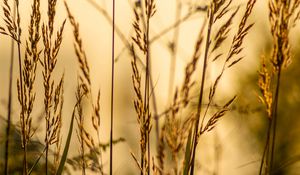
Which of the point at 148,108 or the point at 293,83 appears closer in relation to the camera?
the point at 148,108

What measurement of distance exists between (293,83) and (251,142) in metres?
0.75

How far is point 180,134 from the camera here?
52.3 inches

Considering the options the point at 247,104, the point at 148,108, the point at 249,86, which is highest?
the point at 249,86

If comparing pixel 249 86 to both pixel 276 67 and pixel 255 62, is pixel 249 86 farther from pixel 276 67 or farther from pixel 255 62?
pixel 276 67

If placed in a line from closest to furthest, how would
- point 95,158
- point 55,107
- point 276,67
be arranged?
point 276,67, point 55,107, point 95,158

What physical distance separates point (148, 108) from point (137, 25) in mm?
237

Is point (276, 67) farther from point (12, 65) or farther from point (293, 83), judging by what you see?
point (293, 83)

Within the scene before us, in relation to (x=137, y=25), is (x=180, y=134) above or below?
below

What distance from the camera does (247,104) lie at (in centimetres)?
203

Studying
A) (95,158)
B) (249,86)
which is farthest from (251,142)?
(95,158)

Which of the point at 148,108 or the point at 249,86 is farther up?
the point at 249,86

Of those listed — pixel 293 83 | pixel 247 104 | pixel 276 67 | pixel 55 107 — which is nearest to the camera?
pixel 276 67

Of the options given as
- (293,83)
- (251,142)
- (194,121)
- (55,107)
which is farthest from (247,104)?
(293,83)

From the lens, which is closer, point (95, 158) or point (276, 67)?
point (276, 67)
